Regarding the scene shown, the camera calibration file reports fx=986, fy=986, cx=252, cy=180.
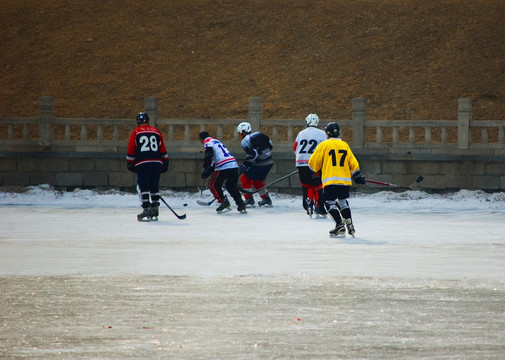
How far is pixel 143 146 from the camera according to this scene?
16.3m

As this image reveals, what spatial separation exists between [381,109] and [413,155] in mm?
16488

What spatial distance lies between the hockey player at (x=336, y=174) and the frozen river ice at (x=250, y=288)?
0.33 metres

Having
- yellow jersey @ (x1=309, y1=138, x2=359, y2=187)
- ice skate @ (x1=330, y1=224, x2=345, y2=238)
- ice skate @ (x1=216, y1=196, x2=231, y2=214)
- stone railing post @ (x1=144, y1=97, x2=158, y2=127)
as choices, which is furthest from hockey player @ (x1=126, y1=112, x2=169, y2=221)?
stone railing post @ (x1=144, y1=97, x2=158, y2=127)

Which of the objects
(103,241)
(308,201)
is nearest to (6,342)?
(103,241)

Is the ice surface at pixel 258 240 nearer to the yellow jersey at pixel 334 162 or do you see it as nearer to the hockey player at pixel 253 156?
the hockey player at pixel 253 156

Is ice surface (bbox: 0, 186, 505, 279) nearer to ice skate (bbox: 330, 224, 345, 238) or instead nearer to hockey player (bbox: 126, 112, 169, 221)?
ice skate (bbox: 330, 224, 345, 238)

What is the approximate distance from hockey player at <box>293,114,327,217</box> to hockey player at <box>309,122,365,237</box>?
3007 millimetres

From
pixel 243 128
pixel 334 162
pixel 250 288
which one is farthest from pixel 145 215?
pixel 250 288

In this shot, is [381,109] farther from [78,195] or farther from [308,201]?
[308,201]

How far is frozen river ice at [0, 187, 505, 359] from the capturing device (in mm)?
6949

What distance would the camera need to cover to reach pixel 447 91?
39.0 metres

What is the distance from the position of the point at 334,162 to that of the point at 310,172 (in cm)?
341

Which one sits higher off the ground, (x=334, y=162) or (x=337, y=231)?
(x=334, y=162)

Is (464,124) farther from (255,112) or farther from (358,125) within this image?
(255,112)
